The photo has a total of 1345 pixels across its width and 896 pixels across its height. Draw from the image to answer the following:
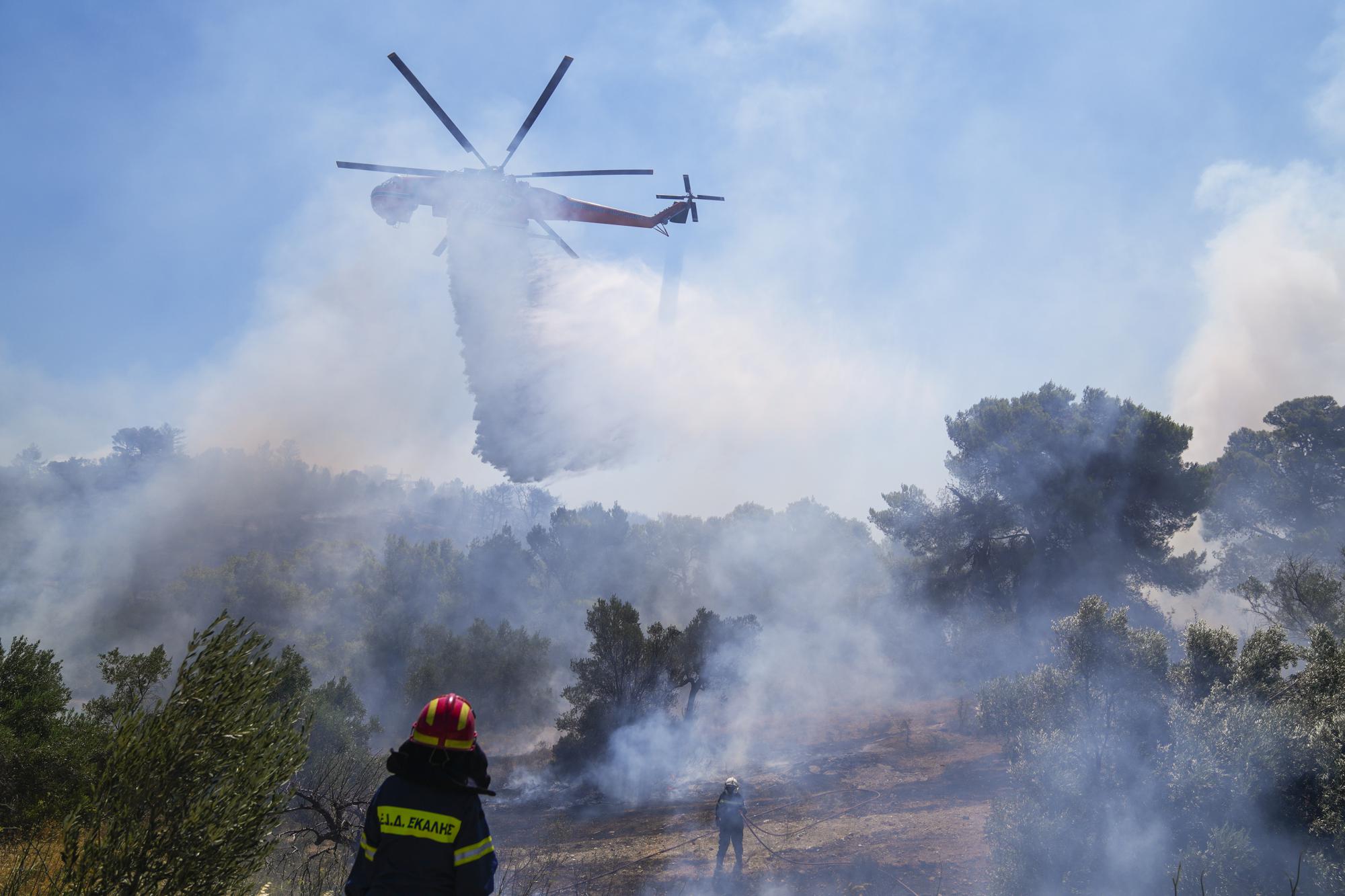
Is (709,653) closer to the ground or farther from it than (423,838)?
closer to the ground

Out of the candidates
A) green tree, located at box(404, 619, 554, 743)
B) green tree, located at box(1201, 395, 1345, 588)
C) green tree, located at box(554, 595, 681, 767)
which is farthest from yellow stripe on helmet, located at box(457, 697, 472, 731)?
green tree, located at box(1201, 395, 1345, 588)

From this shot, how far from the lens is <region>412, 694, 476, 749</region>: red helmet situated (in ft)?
10.5

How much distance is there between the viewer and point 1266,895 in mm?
7969

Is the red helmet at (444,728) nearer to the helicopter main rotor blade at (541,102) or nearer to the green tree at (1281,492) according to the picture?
the helicopter main rotor blade at (541,102)

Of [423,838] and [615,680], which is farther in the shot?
[615,680]

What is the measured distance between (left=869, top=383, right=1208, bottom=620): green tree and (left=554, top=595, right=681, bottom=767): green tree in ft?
46.4

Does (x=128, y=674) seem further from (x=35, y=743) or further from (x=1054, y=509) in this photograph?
(x=1054, y=509)

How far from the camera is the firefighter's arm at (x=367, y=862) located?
10.5 ft

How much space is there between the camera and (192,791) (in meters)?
4.43

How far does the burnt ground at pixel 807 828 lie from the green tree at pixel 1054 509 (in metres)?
7.89

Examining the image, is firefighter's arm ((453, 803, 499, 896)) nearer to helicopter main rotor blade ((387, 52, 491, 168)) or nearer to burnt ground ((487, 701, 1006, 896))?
burnt ground ((487, 701, 1006, 896))

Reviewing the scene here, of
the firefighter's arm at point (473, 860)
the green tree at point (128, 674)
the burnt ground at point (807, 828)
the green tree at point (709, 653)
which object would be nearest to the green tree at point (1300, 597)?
the burnt ground at point (807, 828)

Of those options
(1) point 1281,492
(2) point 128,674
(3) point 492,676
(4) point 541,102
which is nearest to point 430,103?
(4) point 541,102

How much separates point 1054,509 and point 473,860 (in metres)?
30.6
